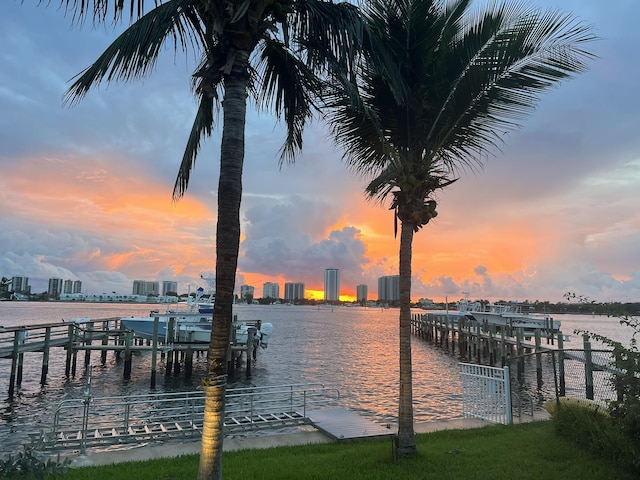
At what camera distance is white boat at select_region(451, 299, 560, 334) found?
46.2m

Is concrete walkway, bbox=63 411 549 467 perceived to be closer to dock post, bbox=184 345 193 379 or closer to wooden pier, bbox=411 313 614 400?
wooden pier, bbox=411 313 614 400

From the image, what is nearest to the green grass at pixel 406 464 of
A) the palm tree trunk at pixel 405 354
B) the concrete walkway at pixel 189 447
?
the palm tree trunk at pixel 405 354

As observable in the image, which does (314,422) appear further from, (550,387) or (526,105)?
(550,387)

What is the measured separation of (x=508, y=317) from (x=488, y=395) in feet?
139

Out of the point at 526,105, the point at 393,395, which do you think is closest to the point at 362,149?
the point at 526,105

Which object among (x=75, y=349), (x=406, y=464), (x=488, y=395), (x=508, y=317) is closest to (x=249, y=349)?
(x=75, y=349)

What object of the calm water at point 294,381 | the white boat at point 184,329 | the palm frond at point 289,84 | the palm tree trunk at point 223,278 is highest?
the palm frond at point 289,84

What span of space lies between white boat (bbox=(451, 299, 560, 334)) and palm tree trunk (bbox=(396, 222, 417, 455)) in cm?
3839

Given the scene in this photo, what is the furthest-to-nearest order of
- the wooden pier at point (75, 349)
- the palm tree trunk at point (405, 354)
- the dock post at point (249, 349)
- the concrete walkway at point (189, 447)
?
1. the dock post at point (249, 349)
2. the wooden pier at point (75, 349)
3. the concrete walkway at point (189, 447)
4. the palm tree trunk at point (405, 354)

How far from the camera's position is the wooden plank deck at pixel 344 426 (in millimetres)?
10680

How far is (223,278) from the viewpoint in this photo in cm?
523

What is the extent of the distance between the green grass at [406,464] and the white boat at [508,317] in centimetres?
3736

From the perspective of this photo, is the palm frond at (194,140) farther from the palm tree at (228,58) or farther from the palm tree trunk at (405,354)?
the palm tree trunk at (405,354)

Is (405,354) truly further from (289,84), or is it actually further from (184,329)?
(184,329)
